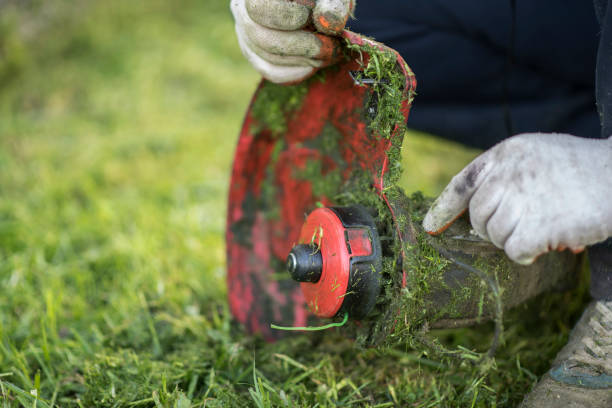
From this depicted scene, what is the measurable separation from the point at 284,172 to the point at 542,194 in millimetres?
781

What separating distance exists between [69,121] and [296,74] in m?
2.33

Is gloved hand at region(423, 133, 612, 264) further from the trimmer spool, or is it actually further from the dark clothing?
the dark clothing

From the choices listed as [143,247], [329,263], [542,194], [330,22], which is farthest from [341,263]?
[143,247]

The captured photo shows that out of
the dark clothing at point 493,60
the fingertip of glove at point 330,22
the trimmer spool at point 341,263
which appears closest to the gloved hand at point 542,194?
the trimmer spool at point 341,263

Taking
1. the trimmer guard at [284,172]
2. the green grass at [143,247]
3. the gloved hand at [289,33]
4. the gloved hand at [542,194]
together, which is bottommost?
the green grass at [143,247]

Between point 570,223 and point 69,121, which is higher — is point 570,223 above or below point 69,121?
above

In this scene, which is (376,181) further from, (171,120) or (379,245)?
(171,120)

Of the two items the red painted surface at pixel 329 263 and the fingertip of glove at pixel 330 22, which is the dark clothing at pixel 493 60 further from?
the red painted surface at pixel 329 263

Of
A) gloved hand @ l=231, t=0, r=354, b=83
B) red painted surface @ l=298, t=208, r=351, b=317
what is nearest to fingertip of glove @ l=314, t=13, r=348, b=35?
gloved hand @ l=231, t=0, r=354, b=83

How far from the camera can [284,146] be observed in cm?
144

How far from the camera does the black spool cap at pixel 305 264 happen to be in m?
1.03

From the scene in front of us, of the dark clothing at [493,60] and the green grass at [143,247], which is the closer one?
the green grass at [143,247]

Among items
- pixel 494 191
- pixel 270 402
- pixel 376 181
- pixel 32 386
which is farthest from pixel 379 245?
pixel 32 386

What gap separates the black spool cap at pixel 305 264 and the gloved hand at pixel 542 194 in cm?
32
